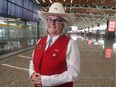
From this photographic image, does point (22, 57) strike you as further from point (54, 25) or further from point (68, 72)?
point (68, 72)

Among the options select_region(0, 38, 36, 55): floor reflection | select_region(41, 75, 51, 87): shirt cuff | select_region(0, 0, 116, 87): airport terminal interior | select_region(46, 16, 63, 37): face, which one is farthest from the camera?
select_region(0, 38, 36, 55): floor reflection

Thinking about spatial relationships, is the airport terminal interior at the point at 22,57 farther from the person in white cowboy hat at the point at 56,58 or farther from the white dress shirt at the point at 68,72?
the white dress shirt at the point at 68,72

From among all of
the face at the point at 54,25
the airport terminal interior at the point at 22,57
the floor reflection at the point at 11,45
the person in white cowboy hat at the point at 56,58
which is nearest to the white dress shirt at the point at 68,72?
the person in white cowboy hat at the point at 56,58

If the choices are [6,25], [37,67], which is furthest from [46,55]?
[6,25]

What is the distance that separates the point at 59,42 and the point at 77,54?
0.21 m

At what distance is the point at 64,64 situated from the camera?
225cm

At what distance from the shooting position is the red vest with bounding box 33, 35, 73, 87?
2.21 metres

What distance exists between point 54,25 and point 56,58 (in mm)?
369

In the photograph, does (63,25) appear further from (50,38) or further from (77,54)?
(77,54)

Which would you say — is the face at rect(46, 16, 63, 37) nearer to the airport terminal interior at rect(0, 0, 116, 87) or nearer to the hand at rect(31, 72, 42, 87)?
the airport terminal interior at rect(0, 0, 116, 87)

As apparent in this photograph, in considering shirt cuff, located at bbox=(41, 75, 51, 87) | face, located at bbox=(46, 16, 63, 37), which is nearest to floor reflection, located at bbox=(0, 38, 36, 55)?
face, located at bbox=(46, 16, 63, 37)

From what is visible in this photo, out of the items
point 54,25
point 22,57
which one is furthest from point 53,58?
point 22,57

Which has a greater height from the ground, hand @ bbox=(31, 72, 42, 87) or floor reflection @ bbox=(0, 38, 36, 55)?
hand @ bbox=(31, 72, 42, 87)

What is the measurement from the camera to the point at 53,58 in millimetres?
2203
